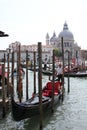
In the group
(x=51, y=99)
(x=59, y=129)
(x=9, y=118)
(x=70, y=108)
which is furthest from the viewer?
(x=70, y=108)

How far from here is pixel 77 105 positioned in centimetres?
826

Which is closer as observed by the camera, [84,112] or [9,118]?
[9,118]

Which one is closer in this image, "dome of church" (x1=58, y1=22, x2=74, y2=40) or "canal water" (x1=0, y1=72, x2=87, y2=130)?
"canal water" (x1=0, y1=72, x2=87, y2=130)

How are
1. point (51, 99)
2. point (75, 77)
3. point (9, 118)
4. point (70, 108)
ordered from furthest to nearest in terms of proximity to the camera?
point (75, 77)
point (70, 108)
point (51, 99)
point (9, 118)

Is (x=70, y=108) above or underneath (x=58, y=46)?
underneath

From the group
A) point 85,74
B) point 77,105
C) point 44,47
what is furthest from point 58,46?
point 77,105

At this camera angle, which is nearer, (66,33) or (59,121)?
(59,121)

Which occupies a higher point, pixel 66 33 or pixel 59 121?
pixel 66 33

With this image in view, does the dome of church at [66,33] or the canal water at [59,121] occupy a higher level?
the dome of church at [66,33]

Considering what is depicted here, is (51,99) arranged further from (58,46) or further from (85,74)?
(58,46)

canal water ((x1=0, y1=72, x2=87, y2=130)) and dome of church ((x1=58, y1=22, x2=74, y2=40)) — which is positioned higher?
dome of church ((x1=58, y1=22, x2=74, y2=40))

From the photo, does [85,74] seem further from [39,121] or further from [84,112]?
[39,121]

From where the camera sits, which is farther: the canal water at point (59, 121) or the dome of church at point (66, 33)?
the dome of church at point (66, 33)

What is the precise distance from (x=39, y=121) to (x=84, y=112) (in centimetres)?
Answer: 145
